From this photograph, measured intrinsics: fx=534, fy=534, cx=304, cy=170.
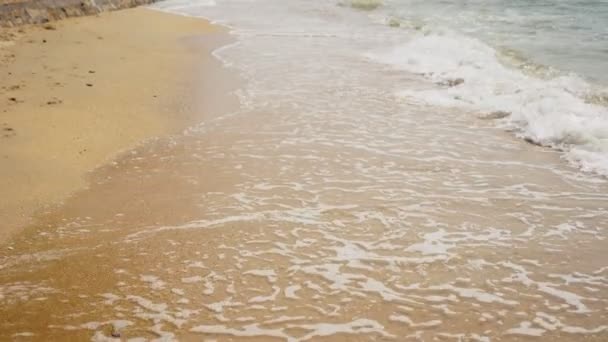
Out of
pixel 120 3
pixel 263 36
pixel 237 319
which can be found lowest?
pixel 237 319

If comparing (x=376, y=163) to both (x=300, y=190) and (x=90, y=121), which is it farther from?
(x=90, y=121)

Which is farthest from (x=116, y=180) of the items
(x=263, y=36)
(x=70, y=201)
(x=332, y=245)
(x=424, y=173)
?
(x=263, y=36)

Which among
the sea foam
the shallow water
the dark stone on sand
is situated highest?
the sea foam

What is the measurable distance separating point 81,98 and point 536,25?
39.3 ft

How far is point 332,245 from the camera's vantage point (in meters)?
3.69

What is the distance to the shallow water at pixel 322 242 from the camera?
294 cm

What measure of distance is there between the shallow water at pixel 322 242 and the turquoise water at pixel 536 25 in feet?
16.6

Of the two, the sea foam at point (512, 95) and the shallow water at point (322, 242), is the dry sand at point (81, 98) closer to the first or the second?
the shallow water at point (322, 242)

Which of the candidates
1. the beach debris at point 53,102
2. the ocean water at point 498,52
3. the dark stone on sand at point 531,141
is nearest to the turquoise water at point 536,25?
the ocean water at point 498,52

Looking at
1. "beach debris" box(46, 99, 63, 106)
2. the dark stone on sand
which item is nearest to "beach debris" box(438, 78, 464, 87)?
the dark stone on sand

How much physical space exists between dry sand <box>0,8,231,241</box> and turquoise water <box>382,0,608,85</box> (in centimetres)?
626

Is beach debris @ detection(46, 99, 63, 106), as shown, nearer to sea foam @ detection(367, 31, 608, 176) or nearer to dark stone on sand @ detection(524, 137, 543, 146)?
sea foam @ detection(367, 31, 608, 176)

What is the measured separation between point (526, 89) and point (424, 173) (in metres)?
3.62

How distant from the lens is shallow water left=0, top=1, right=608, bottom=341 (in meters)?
2.94
